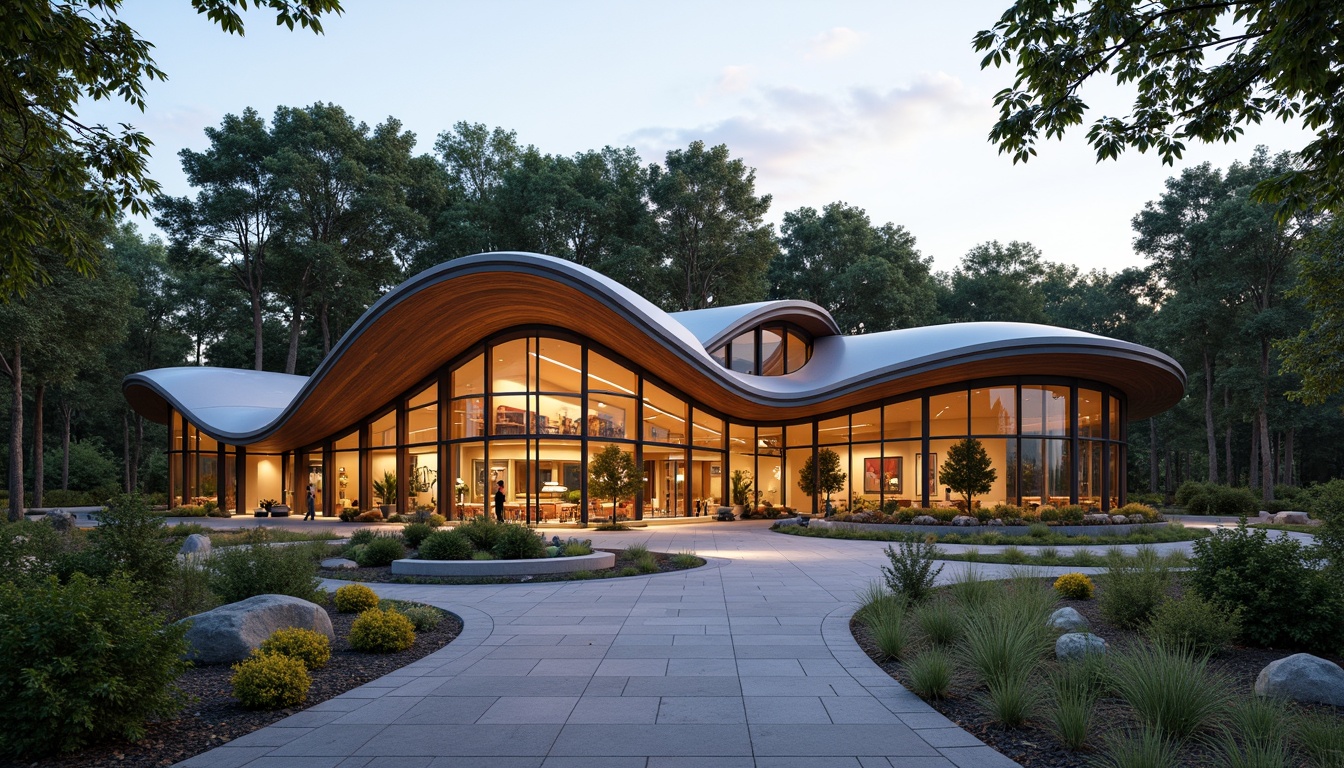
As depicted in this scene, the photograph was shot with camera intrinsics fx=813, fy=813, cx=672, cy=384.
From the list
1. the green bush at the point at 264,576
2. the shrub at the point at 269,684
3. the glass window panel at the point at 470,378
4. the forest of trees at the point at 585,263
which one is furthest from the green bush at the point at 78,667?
the forest of trees at the point at 585,263

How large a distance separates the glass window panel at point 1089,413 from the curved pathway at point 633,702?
73.5 feet

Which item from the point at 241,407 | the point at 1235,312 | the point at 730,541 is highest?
the point at 1235,312

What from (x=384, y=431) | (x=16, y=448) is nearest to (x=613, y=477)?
(x=384, y=431)

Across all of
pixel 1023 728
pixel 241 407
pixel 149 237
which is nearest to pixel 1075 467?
pixel 1023 728

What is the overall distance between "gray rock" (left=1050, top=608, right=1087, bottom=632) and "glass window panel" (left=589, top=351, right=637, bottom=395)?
22.2 m

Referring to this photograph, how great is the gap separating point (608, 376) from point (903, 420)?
11265mm

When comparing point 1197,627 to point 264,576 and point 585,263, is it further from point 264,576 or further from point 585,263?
point 585,263

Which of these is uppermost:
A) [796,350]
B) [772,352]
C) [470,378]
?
[796,350]

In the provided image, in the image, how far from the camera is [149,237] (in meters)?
69.3

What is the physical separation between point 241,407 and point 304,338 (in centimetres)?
2078

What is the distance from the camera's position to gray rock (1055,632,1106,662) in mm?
7197

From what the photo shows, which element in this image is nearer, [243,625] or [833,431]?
[243,625]

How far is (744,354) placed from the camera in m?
33.9

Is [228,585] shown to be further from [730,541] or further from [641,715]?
[730,541]
